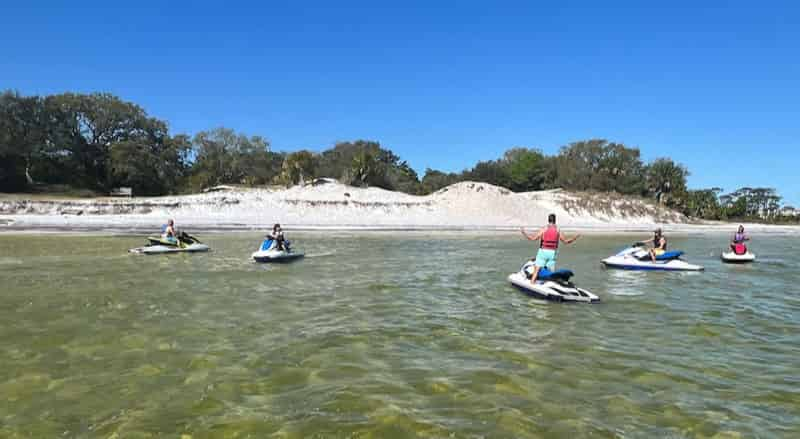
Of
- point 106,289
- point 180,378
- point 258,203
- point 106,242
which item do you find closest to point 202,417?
point 180,378

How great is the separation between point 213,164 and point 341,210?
106ft

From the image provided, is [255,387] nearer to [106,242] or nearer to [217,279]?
[217,279]

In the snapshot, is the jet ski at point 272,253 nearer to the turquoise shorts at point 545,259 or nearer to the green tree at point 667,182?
the turquoise shorts at point 545,259

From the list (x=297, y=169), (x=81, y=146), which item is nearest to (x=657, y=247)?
(x=297, y=169)

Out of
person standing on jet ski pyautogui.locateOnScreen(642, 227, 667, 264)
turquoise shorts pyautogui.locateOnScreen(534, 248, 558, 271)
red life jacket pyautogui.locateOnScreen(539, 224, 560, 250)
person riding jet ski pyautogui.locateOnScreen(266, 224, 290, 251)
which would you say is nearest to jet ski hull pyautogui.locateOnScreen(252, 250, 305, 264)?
person riding jet ski pyautogui.locateOnScreen(266, 224, 290, 251)

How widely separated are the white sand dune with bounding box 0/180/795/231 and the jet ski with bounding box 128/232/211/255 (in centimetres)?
1446

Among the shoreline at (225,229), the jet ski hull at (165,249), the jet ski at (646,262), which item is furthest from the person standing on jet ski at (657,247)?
the shoreline at (225,229)

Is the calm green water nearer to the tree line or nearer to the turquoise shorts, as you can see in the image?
the turquoise shorts

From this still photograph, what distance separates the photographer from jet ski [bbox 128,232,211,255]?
19.1 m

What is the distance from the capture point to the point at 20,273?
1354 centimetres

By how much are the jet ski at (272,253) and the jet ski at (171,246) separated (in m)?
4.40

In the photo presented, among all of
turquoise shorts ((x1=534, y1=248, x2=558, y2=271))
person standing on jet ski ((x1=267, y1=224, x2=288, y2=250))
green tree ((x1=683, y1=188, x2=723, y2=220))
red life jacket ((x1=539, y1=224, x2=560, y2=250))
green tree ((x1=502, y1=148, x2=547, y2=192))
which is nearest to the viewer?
red life jacket ((x1=539, y1=224, x2=560, y2=250))

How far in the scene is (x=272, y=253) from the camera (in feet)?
55.9

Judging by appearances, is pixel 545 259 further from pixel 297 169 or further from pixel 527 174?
pixel 527 174
